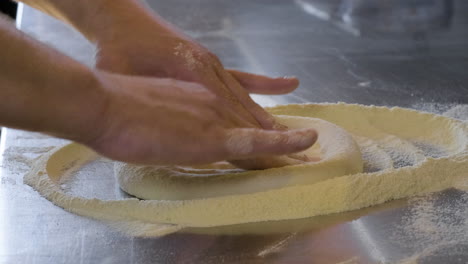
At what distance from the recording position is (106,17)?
1.07m

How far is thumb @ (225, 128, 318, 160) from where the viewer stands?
2.71 ft

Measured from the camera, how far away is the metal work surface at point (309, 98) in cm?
84

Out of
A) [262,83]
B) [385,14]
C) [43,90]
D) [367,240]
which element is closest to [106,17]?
[262,83]

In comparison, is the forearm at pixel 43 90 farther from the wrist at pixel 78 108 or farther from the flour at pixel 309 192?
the flour at pixel 309 192

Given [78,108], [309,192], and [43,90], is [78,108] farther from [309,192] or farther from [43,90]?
[309,192]

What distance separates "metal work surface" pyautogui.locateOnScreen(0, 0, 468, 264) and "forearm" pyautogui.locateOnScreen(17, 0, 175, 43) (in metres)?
0.21

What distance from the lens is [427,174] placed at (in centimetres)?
97

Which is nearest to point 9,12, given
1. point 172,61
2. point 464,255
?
point 172,61

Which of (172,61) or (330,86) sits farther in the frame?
(330,86)

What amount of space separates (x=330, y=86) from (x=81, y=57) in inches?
22.6

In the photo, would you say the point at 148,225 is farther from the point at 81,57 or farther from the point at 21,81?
the point at 81,57

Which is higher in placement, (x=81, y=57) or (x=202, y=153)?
(x=81, y=57)

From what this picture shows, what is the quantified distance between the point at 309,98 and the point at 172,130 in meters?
0.60

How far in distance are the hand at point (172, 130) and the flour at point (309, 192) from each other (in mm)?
102
